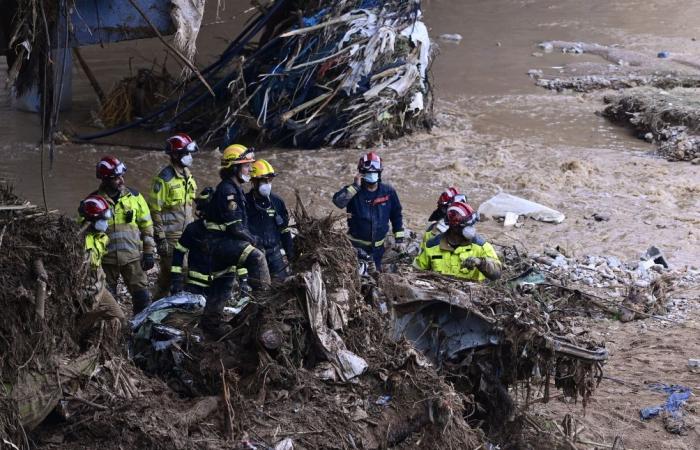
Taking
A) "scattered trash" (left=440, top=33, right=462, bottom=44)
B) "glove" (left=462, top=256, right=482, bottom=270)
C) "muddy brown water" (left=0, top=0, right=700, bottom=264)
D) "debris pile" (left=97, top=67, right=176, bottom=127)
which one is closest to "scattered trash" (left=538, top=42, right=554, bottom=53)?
"muddy brown water" (left=0, top=0, right=700, bottom=264)

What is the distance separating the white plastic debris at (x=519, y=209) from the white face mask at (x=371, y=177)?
3.37 meters

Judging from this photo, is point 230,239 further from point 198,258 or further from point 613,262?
point 613,262

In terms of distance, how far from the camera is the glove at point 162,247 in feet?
28.7

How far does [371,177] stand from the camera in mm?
9008

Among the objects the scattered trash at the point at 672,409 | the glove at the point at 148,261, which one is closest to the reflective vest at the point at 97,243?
the glove at the point at 148,261

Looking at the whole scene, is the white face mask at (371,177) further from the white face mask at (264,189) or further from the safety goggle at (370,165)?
the white face mask at (264,189)

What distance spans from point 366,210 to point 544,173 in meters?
5.39

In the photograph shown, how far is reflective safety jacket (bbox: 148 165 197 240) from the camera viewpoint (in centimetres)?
884

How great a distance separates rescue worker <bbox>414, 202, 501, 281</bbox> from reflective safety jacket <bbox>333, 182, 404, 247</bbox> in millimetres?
872

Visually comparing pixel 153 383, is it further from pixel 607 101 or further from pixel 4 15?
pixel 607 101

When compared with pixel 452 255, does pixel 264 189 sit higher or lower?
higher

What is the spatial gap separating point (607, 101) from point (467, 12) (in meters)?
8.07

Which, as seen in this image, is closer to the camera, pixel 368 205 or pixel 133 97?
pixel 368 205

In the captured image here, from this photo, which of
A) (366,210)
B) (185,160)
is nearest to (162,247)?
(185,160)
